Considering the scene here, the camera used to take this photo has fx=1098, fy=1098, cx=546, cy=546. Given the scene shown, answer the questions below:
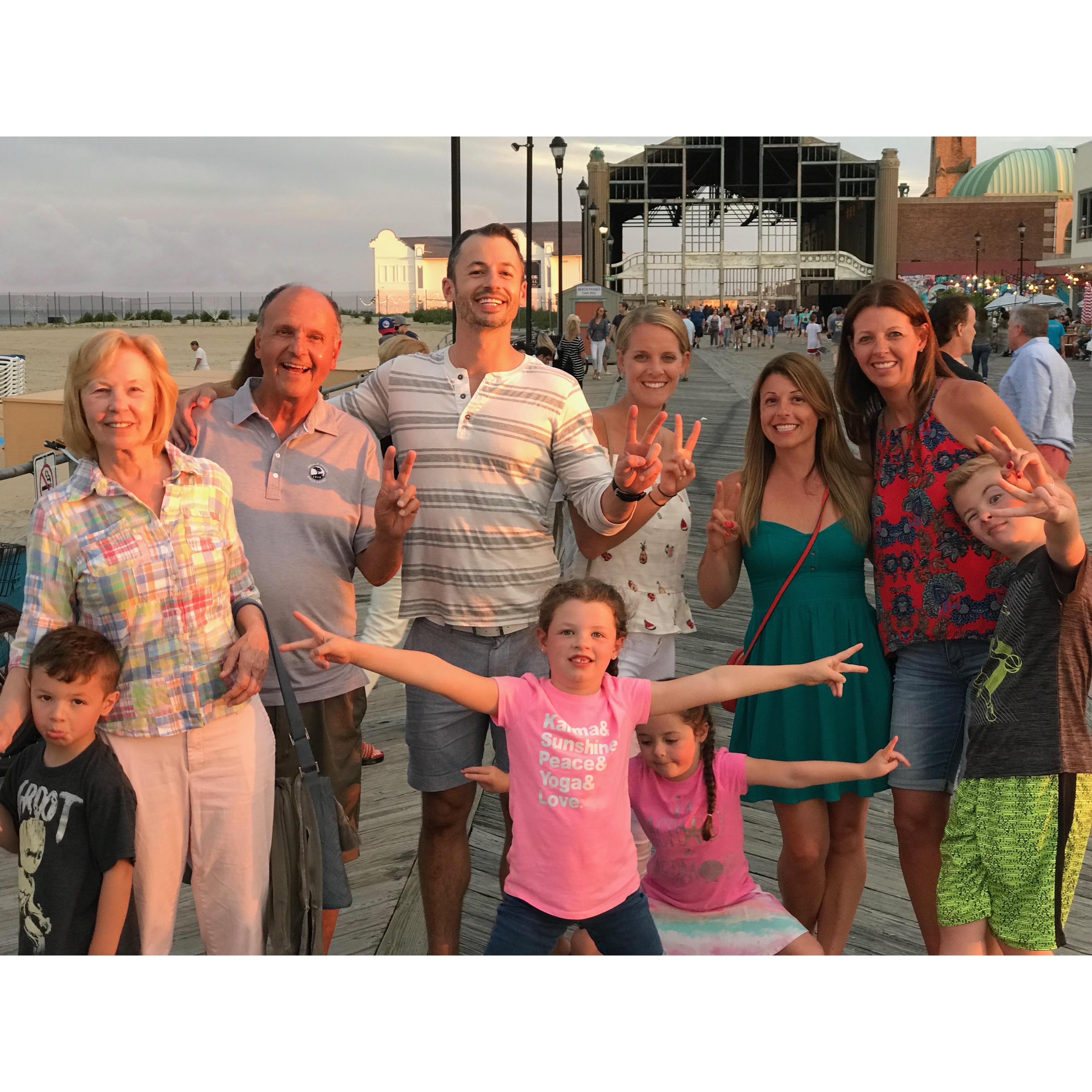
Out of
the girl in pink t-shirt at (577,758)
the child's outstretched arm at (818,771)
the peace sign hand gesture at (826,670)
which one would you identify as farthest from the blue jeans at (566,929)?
the peace sign hand gesture at (826,670)

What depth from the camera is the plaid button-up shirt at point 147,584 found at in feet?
8.39

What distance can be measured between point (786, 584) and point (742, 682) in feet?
2.04

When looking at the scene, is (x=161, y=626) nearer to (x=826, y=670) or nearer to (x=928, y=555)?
(x=826, y=670)

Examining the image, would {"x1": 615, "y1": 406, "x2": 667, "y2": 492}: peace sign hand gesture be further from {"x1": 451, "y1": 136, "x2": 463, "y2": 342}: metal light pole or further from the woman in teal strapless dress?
{"x1": 451, "y1": 136, "x2": 463, "y2": 342}: metal light pole

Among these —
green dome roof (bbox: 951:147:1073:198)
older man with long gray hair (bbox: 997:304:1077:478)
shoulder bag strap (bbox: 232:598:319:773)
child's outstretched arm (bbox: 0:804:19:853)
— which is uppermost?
green dome roof (bbox: 951:147:1073:198)

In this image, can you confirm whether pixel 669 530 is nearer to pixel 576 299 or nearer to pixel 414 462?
pixel 414 462

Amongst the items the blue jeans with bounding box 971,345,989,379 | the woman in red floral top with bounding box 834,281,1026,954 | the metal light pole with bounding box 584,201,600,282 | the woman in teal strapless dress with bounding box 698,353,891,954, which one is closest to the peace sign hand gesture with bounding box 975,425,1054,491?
the woman in red floral top with bounding box 834,281,1026,954

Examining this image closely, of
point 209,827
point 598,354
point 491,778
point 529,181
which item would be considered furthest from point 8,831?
point 598,354

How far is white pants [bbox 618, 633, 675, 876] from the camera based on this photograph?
349cm

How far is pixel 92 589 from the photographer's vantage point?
258 cm

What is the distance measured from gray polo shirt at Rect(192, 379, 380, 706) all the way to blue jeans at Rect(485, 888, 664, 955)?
2.80 feet

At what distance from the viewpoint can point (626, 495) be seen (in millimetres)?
3027

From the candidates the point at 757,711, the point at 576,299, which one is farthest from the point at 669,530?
the point at 576,299

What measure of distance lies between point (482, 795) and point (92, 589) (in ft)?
9.33
